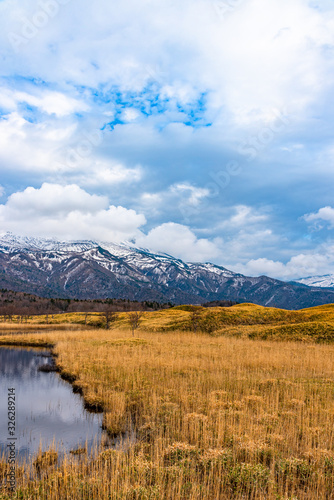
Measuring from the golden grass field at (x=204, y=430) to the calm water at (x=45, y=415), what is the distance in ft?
3.42

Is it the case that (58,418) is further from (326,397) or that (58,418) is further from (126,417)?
(326,397)

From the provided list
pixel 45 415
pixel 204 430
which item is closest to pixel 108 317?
pixel 45 415

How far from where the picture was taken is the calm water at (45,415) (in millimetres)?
13094

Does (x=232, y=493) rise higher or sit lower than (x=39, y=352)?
higher

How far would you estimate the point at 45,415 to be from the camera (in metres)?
16.7

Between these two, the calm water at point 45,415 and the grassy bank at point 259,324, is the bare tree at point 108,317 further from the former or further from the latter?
the calm water at point 45,415

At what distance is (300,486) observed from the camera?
28.3ft

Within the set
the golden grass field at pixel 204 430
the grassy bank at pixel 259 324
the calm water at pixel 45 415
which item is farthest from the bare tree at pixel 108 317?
the calm water at pixel 45 415

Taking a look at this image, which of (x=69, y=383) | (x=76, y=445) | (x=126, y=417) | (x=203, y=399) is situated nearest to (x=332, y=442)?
(x=203, y=399)

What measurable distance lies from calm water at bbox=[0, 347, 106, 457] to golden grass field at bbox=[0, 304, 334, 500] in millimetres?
1042

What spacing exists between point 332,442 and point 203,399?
Answer: 6.51 metres

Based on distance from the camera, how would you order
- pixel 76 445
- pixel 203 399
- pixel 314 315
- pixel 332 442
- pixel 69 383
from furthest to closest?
pixel 314 315, pixel 69 383, pixel 203 399, pixel 76 445, pixel 332 442

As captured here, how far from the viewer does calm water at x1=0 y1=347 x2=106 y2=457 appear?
43.0 ft

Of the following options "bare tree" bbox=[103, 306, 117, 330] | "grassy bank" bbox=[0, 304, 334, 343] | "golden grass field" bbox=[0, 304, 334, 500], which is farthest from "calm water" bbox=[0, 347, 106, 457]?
"bare tree" bbox=[103, 306, 117, 330]
